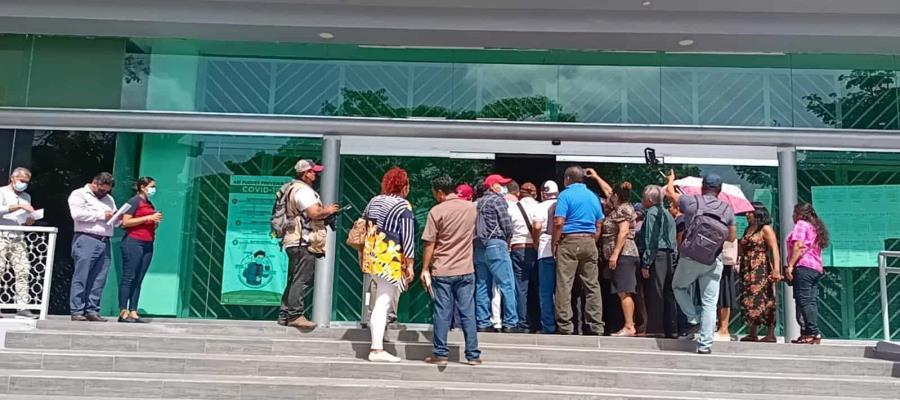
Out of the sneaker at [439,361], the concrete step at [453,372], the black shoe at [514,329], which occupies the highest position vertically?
the black shoe at [514,329]

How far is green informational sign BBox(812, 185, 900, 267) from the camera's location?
850 centimetres

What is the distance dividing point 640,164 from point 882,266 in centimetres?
303

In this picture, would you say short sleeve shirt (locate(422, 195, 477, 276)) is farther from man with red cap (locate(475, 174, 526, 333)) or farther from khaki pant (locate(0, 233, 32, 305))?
khaki pant (locate(0, 233, 32, 305))

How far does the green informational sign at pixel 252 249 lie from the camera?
8594 millimetres

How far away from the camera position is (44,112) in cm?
876

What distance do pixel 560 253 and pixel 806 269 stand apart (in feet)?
7.95

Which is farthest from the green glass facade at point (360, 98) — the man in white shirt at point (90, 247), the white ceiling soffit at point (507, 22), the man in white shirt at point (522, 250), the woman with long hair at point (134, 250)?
the man in white shirt at point (522, 250)

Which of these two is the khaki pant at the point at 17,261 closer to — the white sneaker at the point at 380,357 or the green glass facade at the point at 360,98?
the green glass facade at the point at 360,98

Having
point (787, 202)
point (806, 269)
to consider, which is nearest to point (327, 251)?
point (806, 269)

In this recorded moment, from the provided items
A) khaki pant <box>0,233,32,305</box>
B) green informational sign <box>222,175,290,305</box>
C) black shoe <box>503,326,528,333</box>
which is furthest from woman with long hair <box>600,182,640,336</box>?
khaki pant <box>0,233,32,305</box>

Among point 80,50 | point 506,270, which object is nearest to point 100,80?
point 80,50

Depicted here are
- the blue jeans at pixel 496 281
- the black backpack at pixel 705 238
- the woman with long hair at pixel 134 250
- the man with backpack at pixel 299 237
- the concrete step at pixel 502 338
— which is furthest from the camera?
the woman with long hair at pixel 134 250

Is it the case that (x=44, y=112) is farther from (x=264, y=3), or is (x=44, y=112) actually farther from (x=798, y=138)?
(x=798, y=138)

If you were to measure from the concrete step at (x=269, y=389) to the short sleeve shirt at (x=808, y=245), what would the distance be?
1.68 metres
